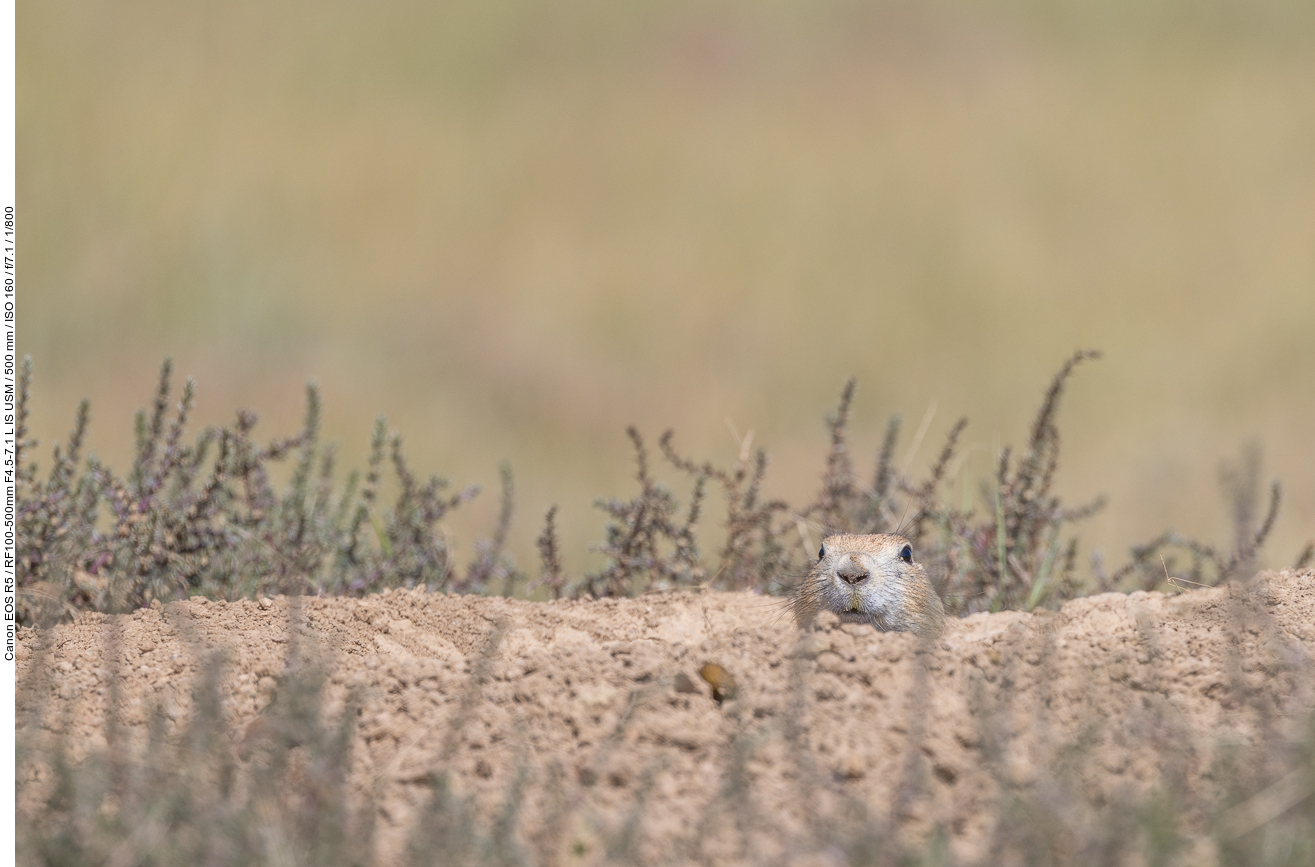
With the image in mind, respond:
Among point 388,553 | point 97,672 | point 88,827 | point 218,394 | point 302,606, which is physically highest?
point 218,394

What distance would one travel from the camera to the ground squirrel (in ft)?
12.1

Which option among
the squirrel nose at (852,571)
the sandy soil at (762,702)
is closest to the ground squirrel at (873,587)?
the squirrel nose at (852,571)

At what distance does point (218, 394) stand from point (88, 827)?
4.44 meters

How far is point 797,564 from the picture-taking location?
4.34m

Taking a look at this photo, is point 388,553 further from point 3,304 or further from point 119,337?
point 119,337

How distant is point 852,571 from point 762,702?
4.36 ft

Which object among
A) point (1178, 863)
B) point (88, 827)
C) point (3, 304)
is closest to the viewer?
point (1178, 863)

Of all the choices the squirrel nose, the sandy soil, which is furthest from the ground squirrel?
the sandy soil

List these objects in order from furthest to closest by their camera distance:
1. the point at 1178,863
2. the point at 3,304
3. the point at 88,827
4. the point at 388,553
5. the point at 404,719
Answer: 1. the point at 388,553
2. the point at 3,304
3. the point at 404,719
4. the point at 88,827
5. the point at 1178,863

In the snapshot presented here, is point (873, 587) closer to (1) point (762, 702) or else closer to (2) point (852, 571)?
(2) point (852, 571)

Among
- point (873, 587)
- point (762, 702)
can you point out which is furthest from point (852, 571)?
point (762, 702)

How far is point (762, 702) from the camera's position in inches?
93.7

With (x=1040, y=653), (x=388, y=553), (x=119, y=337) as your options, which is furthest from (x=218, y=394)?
(x=1040, y=653)

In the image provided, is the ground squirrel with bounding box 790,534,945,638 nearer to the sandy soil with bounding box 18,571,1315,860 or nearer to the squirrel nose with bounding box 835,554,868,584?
the squirrel nose with bounding box 835,554,868,584
